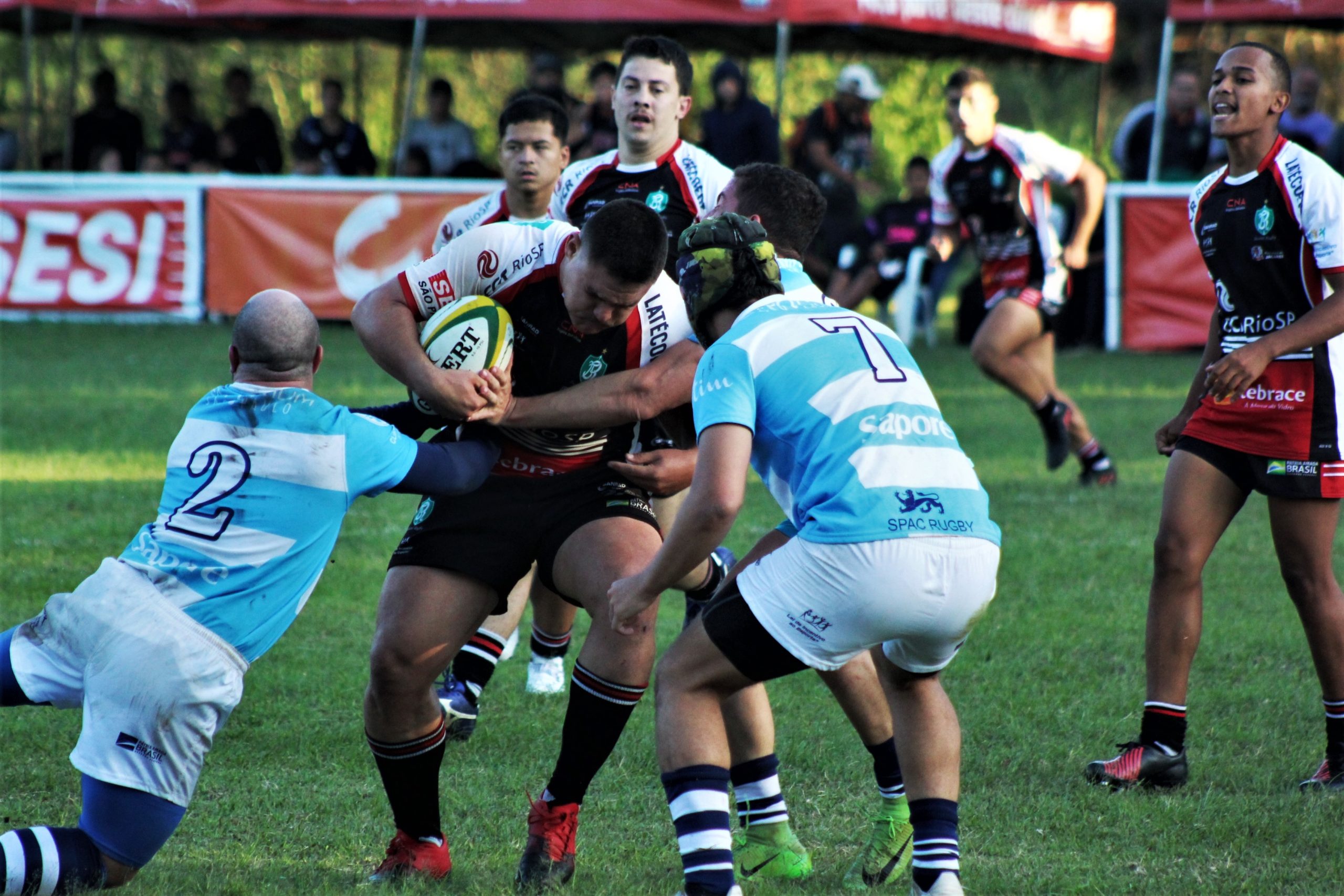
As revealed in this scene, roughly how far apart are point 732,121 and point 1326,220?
10.9 m

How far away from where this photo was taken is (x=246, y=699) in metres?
5.59

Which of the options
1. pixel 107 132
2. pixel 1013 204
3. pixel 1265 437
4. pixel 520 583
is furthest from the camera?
pixel 107 132

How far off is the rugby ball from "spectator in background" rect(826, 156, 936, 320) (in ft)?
38.5

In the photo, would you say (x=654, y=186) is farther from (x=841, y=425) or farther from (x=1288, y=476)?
(x=841, y=425)

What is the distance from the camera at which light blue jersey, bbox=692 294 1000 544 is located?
11.4 feet

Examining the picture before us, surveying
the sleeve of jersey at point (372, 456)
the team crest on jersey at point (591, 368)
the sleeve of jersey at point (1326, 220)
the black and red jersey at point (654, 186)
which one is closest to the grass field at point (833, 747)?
the sleeve of jersey at point (372, 456)

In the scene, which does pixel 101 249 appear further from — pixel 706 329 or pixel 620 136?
pixel 706 329

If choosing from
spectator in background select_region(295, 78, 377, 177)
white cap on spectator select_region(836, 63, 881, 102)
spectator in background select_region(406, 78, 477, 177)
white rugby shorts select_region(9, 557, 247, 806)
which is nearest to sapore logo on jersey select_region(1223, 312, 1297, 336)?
white rugby shorts select_region(9, 557, 247, 806)

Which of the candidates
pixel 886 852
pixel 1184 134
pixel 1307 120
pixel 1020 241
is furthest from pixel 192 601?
pixel 1307 120

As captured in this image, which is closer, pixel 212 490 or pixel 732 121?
pixel 212 490

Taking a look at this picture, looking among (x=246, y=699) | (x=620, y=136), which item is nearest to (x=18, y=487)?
(x=246, y=699)

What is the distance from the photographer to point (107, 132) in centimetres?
1853

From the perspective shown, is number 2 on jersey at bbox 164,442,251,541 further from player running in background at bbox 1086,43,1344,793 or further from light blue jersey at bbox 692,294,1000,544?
player running in background at bbox 1086,43,1344,793

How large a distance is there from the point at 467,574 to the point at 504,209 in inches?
105
